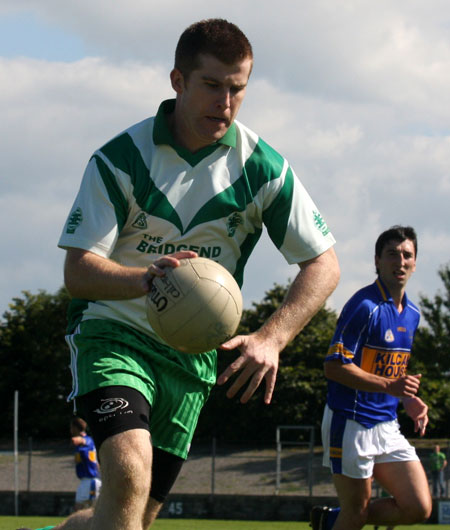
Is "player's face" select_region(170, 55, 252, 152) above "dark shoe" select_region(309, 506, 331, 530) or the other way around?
above

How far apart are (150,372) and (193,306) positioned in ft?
2.47

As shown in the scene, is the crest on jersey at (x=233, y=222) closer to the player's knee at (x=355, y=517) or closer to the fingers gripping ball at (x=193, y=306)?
the fingers gripping ball at (x=193, y=306)

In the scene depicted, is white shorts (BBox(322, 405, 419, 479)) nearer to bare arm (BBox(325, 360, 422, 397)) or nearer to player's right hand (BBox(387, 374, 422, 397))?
bare arm (BBox(325, 360, 422, 397))

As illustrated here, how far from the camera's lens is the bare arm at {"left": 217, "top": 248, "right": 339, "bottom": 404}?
14.6 feet

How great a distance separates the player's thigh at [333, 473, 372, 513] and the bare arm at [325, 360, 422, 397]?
2.55 ft

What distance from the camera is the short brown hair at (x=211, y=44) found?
16.1ft

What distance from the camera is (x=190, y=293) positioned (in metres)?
4.46

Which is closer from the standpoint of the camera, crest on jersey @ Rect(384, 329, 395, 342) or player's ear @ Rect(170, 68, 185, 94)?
player's ear @ Rect(170, 68, 185, 94)

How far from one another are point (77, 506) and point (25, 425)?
42335 mm

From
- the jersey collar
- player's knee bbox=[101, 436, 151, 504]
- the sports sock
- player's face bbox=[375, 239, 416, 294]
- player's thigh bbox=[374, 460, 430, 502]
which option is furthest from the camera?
player's face bbox=[375, 239, 416, 294]

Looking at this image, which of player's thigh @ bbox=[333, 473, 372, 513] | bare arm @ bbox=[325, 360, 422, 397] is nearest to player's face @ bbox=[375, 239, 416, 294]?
bare arm @ bbox=[325, 360, 422, 397]

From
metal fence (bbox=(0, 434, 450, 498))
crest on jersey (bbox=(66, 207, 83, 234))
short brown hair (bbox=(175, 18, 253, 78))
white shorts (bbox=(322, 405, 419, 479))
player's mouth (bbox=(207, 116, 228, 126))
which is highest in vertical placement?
short brown hair (bbox=(175, 18, 253, 78))

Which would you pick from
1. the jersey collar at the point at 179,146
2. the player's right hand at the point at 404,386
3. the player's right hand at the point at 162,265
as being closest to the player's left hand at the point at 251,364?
the player's right hand at the point at 162,265

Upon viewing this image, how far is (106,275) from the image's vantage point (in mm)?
4648
